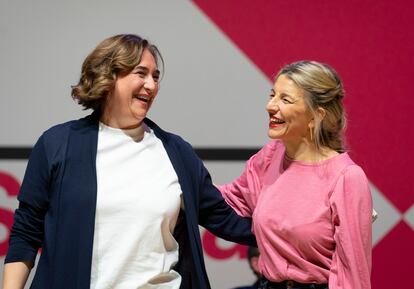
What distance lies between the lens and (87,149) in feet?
7.08

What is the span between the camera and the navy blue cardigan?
207 centimetres

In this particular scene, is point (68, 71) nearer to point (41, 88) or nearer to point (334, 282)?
point (41, 88)

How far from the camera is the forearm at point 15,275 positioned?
209cm

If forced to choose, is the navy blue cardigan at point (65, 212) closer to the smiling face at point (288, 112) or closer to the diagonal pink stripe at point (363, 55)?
the smiling face at point (288, 112)

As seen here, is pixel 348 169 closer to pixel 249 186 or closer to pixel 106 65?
pixel 249 186

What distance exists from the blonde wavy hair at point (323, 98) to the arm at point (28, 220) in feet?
2.54

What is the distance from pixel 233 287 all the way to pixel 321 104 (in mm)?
1481

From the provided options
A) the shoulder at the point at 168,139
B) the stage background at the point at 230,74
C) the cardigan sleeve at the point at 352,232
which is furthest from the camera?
the stage background at the point at 230,74

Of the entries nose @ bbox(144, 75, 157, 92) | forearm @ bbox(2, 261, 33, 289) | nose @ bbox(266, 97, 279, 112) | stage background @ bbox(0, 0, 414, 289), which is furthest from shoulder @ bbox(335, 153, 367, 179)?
stage background @ bbox(0, 0, 414, 289)

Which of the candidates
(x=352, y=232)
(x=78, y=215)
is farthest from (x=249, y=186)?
(x=78, y=215)

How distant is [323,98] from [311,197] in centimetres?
29

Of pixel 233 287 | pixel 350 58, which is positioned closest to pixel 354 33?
pixel 350 58

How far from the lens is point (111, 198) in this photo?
2.10 meters

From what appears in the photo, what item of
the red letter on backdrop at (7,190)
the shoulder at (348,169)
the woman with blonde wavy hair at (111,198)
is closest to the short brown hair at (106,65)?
the woman with blonde wavy hair at (111,198)
